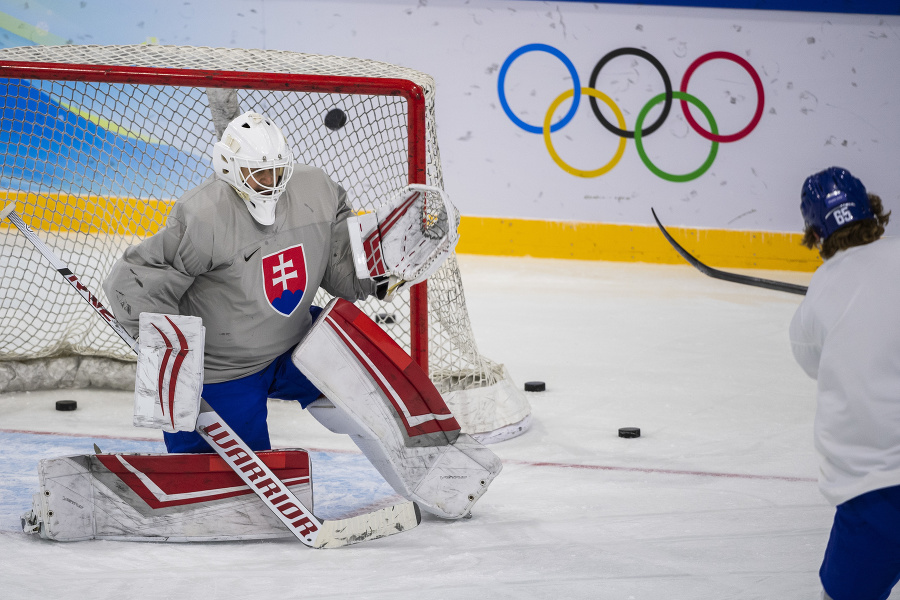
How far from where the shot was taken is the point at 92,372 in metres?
3.88

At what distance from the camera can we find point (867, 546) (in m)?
1.64

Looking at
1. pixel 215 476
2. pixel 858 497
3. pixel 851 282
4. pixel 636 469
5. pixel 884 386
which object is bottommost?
pixel 636 469

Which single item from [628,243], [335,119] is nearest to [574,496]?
[335,119]

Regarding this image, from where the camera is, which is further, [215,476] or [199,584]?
[215,476]

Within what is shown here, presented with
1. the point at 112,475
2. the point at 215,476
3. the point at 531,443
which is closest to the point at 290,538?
the point at 215,476

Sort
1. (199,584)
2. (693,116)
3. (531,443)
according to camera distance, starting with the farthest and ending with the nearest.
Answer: (693,116), (531,443), (199,584)

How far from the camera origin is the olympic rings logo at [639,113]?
6485mm

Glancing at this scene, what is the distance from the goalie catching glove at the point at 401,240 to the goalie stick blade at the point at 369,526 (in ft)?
1.91

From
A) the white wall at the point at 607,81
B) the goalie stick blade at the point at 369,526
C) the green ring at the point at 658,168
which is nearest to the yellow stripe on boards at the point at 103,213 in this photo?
the white wall at the point at 607,81

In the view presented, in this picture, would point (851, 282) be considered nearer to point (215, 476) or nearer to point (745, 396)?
point (215, 476)

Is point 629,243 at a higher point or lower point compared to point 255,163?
lower

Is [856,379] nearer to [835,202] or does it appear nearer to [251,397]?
[835,202]

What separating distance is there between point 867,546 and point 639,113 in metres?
5.25

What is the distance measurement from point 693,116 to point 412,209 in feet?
14.3
